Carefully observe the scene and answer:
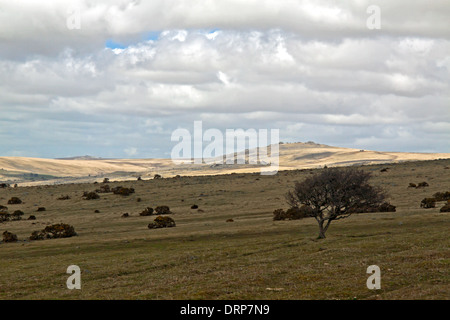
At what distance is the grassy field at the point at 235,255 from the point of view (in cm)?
1975

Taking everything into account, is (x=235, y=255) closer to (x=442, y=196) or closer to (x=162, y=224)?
(x=162, y=224)

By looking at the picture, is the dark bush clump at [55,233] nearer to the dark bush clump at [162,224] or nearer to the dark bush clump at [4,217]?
the dark bush clump at [162,224]

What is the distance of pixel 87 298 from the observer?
19.7m

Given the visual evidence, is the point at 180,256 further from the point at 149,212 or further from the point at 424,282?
the point at 149,212

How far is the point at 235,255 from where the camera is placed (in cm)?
3025

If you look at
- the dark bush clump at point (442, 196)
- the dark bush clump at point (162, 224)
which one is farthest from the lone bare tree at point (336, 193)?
the dark bush clump at point (442, 196)

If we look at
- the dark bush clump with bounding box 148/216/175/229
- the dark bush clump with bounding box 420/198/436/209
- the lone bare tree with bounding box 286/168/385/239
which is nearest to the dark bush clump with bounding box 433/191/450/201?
the dark bush clump with bounding box 420/198/436/209

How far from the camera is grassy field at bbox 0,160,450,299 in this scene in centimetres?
1975

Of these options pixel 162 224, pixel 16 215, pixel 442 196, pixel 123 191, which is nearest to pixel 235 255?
pixel 162 224

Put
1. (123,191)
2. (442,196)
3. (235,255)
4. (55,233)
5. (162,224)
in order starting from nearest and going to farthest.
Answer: (235,255)
(55,233)
(162,224)
(442,196)
(123,191)

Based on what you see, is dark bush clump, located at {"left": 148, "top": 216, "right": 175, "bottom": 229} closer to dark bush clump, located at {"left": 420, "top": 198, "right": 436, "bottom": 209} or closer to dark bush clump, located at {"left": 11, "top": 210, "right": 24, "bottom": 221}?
dark bush clump, located at {"left": 11, "top": 210, "right": 24, "bottom": 221}

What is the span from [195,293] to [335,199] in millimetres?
18364

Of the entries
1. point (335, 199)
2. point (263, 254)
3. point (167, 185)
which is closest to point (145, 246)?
point (263, 254)
